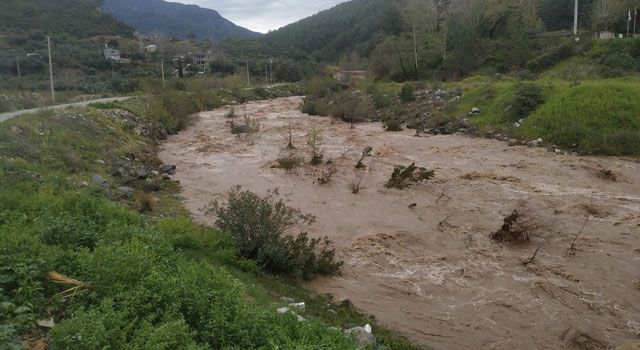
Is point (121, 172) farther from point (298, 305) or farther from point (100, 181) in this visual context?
point (298, 305)

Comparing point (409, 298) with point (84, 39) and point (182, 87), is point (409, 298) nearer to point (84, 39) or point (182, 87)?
point (182, 87)

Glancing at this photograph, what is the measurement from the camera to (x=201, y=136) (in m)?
22.1

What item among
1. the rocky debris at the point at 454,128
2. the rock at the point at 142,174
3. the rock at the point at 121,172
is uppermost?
the rocky debris at the point at 454,128

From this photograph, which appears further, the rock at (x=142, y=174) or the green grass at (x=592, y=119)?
the green grass at (x=592, y=119)

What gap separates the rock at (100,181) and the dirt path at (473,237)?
1.92 m

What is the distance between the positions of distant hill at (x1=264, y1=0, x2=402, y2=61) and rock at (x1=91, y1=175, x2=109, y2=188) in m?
59.7

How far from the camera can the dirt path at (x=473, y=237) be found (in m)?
6.63

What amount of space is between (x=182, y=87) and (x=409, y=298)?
3379 centimetres

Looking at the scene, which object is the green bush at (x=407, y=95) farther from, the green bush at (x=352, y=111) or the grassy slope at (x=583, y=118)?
the grassy slope at (x=583, y=118)

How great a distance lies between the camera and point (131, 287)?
4.46 m

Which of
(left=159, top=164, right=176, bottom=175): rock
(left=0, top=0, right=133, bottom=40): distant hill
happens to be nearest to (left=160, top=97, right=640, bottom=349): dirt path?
(left=159, top=164, right=176, bottom=175): rock

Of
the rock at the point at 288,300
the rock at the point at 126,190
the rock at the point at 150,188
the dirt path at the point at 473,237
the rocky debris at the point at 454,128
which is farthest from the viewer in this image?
the rocky debris at the point at 454,128

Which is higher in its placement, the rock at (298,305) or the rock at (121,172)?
the rock at (121,172)

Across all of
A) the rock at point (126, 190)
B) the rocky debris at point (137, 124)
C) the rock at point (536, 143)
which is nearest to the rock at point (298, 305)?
the rock at point (126, 190)
